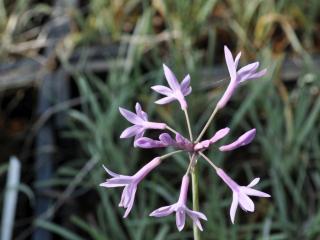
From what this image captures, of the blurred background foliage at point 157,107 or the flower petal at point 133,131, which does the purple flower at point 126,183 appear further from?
the blurred background foliage at point 157,107

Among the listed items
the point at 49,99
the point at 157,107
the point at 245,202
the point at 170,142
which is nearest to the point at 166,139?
the point at 170,142

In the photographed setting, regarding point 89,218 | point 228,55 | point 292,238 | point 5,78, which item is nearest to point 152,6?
point 5,78

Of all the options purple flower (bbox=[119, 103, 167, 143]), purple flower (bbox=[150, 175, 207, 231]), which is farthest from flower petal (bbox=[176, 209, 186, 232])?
purple flower (bbox=[119, 103, 167, 143])

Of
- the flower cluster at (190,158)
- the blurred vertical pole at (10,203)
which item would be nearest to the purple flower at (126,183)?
the flower cluster at (190,158)

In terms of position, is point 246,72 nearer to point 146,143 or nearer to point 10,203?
point 146,143

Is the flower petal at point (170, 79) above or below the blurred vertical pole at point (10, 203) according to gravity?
above

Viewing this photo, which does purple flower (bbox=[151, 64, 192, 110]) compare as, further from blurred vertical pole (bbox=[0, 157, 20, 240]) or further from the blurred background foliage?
blurred vertical pole (bbox=[0, 157, 20, 240])
